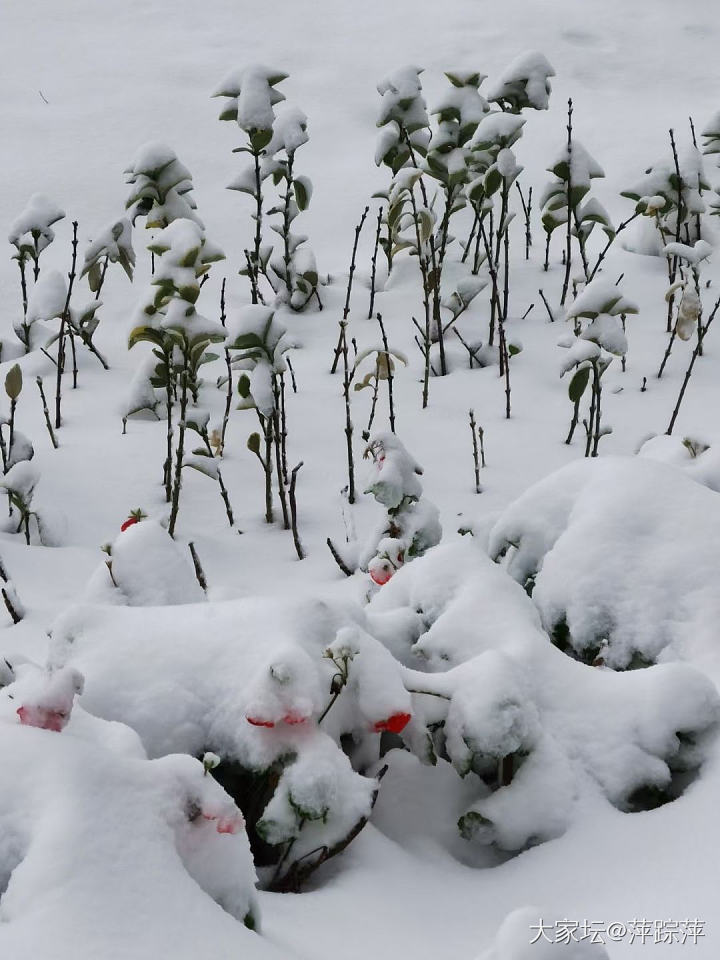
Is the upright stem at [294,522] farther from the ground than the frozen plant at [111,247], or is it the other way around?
the frozen plant at [111,247]

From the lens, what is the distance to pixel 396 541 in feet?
7.90

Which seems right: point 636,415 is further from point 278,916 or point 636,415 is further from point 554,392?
point 278,916

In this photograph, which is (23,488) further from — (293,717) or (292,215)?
(292,215)

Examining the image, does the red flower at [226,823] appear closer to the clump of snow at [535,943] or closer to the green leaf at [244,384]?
the clump of snow at [535,943]

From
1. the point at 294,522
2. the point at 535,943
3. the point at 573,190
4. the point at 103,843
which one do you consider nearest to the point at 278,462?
the point at 294,522

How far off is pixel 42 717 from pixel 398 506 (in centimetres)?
148

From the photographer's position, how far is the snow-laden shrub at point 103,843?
0.96 m

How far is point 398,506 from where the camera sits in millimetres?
2539

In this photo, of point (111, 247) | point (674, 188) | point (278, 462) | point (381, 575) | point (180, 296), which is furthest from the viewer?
point (674, 188)

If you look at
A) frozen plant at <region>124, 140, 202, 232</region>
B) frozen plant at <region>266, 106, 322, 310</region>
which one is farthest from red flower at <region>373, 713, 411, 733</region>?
frozen plant at <region>266, 106, 322, 310</region>

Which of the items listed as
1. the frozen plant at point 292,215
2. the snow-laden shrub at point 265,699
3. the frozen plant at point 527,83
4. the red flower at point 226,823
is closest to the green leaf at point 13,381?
the frozen plant at point 292,215

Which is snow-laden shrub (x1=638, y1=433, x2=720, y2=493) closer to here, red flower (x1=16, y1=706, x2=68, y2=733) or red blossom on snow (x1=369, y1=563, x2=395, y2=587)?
red blossom on snow (x1=369, y1=563, x2=395, y2=587)

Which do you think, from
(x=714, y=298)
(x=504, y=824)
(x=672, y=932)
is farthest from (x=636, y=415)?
(x=672, y=932)

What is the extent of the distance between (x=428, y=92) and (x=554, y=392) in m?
4.07
